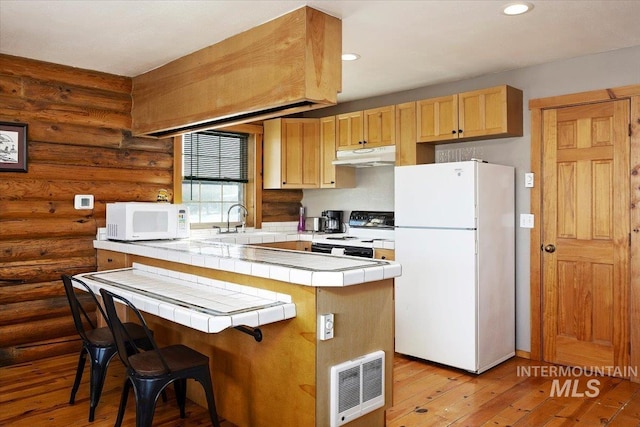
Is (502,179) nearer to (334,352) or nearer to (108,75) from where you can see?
(334,352)

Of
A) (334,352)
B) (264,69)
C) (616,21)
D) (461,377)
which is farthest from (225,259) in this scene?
(616,21)

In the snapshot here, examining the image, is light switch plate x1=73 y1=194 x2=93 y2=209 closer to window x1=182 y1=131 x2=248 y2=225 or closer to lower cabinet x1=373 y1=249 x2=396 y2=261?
window x1=182 y1=131 x2=248 y2=225

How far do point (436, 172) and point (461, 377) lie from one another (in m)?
1.52

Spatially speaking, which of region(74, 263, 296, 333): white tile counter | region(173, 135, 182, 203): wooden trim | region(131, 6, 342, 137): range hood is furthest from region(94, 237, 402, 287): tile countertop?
region(173, 135, 182, 203): wooden trim

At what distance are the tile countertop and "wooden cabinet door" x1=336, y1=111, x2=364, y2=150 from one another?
194 cm

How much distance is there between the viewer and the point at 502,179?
3945 millimetres

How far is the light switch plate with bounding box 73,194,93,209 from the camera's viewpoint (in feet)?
13.5

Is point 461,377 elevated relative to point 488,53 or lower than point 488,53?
lower

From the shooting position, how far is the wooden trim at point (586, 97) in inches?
139

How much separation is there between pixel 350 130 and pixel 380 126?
1.23 ft

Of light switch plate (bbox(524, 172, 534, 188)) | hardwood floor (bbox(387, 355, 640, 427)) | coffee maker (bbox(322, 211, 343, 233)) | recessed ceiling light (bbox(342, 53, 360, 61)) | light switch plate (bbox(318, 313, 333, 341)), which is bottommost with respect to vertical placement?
hardwood floor (bbox(387, 355, 640, 427))

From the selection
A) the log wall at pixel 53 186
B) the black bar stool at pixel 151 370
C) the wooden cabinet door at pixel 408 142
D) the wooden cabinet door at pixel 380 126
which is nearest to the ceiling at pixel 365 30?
the log wall at pixel 53 186

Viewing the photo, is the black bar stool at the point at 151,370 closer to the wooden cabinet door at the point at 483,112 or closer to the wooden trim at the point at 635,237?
the wooden cabinet door at the point at 483,112

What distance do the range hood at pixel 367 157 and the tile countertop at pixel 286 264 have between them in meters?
1.77
